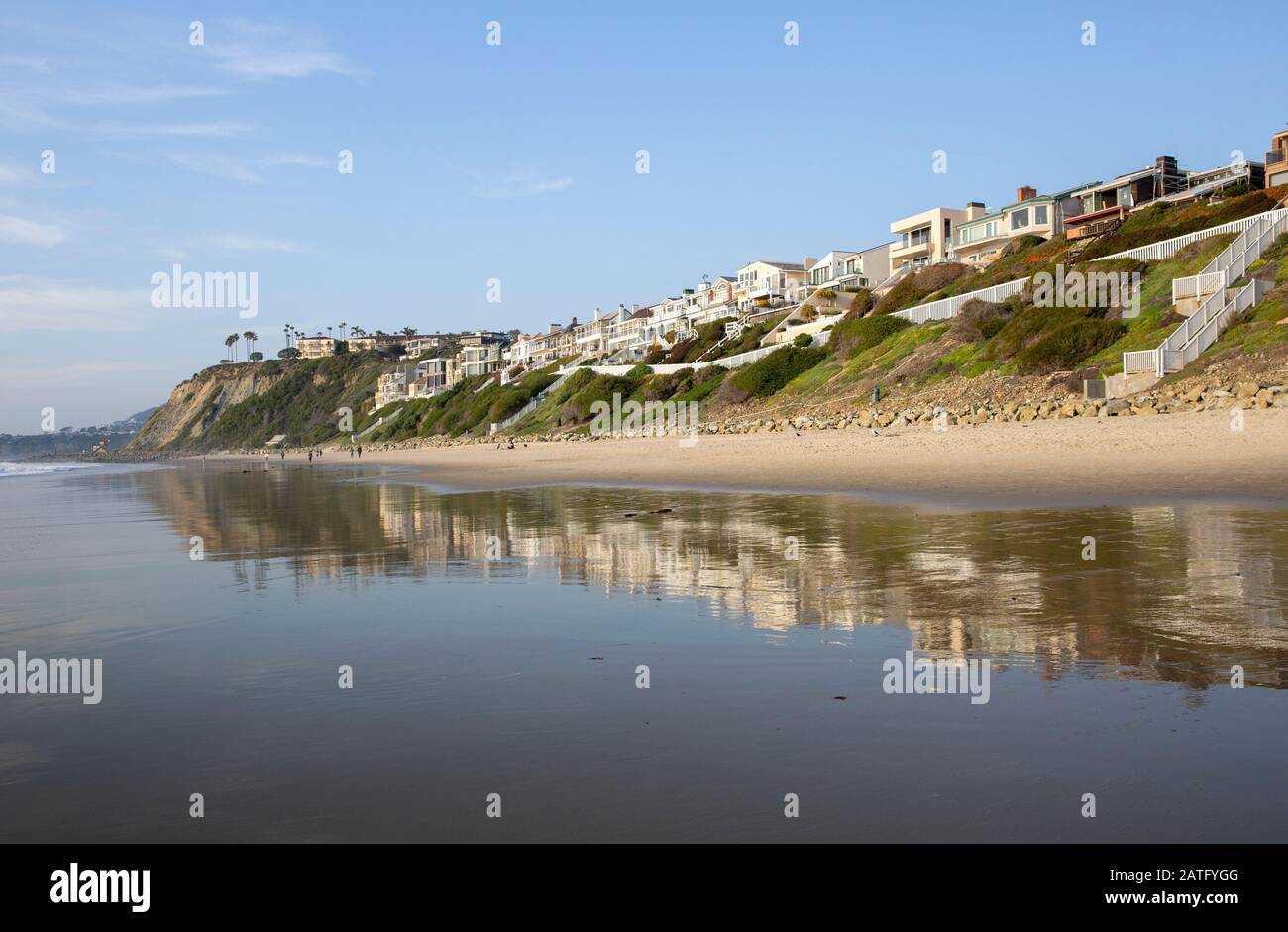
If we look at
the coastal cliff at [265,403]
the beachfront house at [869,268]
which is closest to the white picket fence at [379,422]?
the coastal cliff at [265,403]

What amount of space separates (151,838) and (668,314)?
11645 cm

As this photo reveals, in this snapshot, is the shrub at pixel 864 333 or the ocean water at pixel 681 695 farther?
the shrub at pixel 864 333

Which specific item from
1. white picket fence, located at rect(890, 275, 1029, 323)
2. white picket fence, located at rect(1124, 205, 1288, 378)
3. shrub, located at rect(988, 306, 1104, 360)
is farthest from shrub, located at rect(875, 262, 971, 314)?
white picket fence, located at rect(1124, 205, 1288, 378)

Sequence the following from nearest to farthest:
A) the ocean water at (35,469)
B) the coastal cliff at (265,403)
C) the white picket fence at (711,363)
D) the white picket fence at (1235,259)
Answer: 1. the white picket fence at (1235,259)
2. the white picket fence at (711,363)
3. the ocean water at (35,469)
4. the coastal cliff at (265,403)

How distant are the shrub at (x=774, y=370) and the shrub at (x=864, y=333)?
1.61 meters

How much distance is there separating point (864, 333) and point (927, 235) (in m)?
37.8

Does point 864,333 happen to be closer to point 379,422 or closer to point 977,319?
point 977,319

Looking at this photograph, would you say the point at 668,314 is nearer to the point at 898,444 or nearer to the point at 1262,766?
→ the point at 898,444

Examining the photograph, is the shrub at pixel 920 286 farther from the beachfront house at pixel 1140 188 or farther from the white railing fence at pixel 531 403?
the white railing fence at pixel 531 403

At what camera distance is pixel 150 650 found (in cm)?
773

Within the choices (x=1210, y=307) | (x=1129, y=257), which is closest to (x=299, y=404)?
(x=1129, y=257)

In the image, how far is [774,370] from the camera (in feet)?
172

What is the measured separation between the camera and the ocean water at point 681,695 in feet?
13.3
